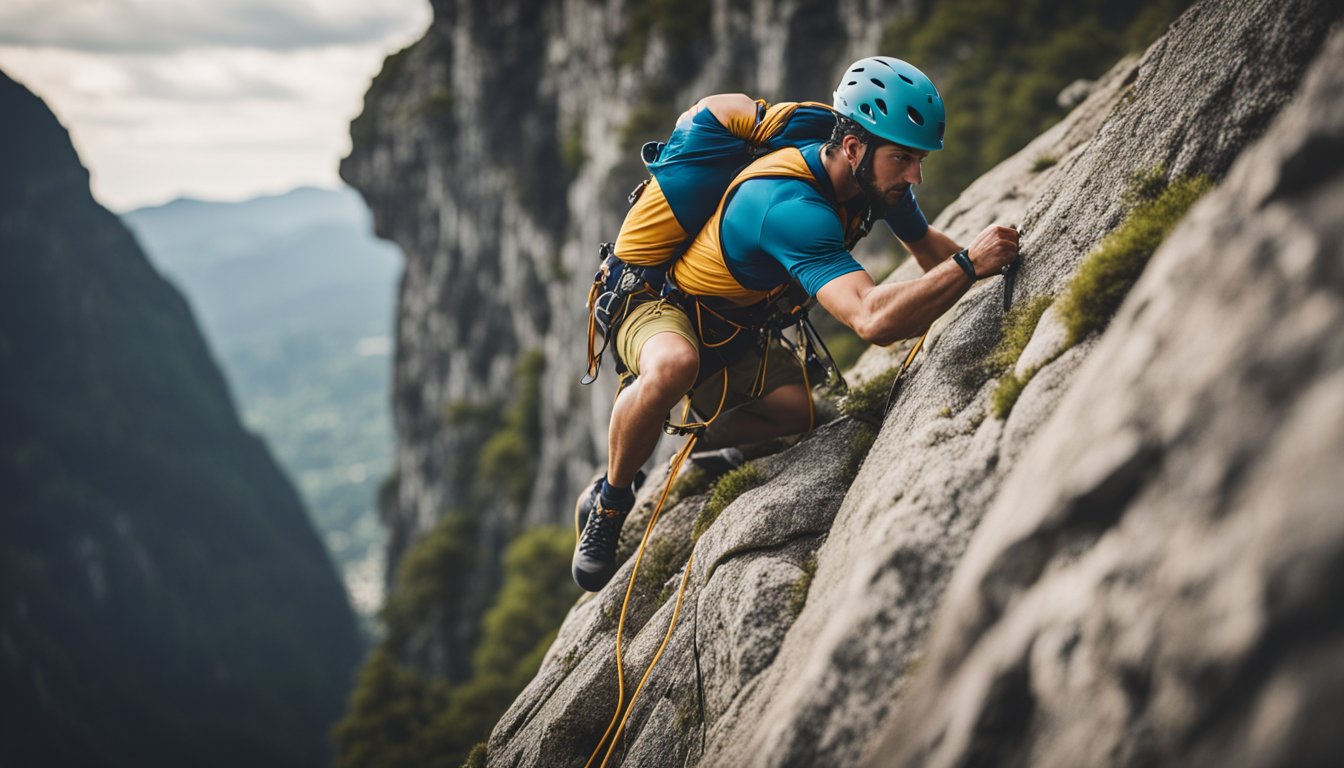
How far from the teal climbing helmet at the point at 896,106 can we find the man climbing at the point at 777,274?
0.03 ft


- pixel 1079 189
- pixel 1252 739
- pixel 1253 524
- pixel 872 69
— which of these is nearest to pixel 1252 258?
pixel 1253 524

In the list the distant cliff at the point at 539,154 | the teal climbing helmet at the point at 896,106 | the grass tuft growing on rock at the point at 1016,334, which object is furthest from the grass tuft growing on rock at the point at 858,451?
the distant cliff at the point at 539,154

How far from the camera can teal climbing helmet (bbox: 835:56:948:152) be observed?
6.00m

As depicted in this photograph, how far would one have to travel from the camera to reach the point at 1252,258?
10.2 feet

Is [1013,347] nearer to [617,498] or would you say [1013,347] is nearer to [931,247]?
[931,247]

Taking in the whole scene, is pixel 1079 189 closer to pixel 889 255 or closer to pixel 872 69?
pixel 872 69

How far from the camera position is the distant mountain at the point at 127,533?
108 meters

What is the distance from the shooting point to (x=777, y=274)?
6.55m

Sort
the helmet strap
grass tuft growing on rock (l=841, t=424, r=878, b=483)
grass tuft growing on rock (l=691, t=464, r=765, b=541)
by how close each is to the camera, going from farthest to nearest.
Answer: grass tuft growing on rock (l=691, t=464, r=765, b=541) → grass tuft growing on rock (l=841, t=424, r=878, b=483) → the helmet strap

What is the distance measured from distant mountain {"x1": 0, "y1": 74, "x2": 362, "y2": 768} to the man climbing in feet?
417

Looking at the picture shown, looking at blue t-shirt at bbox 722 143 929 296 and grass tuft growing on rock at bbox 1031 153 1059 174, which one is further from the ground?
blue t-shirt at bbox 722 143 929 296

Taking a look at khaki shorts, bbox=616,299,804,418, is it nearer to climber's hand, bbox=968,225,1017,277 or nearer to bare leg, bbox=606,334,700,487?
bare leg, bbox=606,334,700,487

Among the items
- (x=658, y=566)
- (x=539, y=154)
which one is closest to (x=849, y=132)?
(x=658, y=566)

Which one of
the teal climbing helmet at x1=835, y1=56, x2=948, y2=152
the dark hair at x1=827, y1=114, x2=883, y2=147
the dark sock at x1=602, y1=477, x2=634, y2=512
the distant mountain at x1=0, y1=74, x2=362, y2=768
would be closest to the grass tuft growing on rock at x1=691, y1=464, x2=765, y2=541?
the dark sock at x1=602, y1=477, x2=634, y2=512
